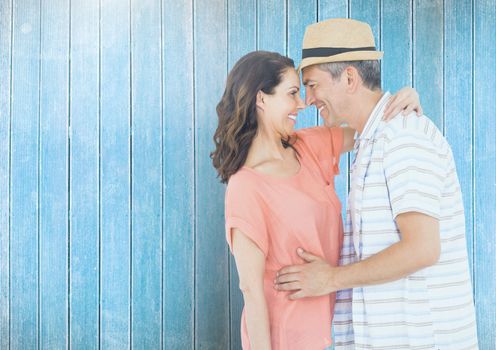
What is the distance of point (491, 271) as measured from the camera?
7.70ft

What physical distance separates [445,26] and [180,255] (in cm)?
138

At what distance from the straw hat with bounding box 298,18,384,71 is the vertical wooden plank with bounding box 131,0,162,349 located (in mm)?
799

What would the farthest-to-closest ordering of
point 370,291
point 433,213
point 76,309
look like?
point 76,309 < point 370,291 < point 433,213

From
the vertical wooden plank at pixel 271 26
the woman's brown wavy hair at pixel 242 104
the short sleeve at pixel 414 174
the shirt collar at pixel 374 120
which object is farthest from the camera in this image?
the vertical wooden plank at pixel 271 26

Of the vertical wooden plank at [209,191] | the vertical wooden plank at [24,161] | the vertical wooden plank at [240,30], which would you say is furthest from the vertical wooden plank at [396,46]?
the vertical wooden plank at [24,161]

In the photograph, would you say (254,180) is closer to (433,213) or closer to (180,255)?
(433,213)

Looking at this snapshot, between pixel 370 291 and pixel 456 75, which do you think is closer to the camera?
pixel 370 291

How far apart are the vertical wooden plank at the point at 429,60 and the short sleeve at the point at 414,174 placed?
3.13 ft

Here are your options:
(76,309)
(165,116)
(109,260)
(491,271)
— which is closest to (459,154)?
(491,271)

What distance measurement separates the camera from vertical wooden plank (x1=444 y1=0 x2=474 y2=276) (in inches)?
92.3

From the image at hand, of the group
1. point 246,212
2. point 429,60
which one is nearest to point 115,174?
point 246,212

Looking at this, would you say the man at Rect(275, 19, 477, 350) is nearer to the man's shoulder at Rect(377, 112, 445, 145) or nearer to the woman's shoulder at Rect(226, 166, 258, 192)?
the man's shoulder at Rect(377, 112, 445, 145)

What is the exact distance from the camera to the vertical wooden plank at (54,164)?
222 centimetres

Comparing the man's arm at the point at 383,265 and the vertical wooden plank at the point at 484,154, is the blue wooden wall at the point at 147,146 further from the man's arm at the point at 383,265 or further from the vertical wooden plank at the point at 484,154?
the man's arm at the point at 383,265
